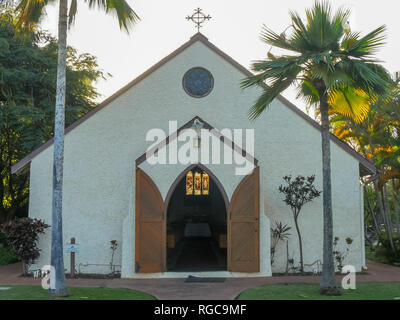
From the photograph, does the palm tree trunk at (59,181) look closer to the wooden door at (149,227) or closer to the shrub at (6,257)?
the wooden door at (149,227)

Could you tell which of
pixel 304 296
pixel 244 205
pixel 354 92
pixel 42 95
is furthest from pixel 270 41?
pixel 42 95

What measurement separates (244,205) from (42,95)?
42.2ft

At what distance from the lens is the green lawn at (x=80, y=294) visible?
11734mm

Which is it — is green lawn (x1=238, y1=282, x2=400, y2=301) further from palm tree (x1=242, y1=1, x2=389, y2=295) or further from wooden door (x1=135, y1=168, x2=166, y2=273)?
wooden door (x1=135, y1=168, x2=166, y2=273)

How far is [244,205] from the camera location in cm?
1534

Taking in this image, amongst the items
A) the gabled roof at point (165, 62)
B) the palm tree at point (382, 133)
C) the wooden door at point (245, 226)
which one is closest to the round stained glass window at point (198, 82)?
the gabled roof at point (165, 62)

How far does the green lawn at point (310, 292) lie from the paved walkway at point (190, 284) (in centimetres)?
56

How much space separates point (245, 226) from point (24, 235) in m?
7.41

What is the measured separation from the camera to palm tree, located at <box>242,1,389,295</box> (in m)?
11.5

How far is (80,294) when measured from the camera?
40.0ft

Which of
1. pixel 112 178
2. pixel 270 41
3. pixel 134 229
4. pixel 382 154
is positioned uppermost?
pixel 270 41
